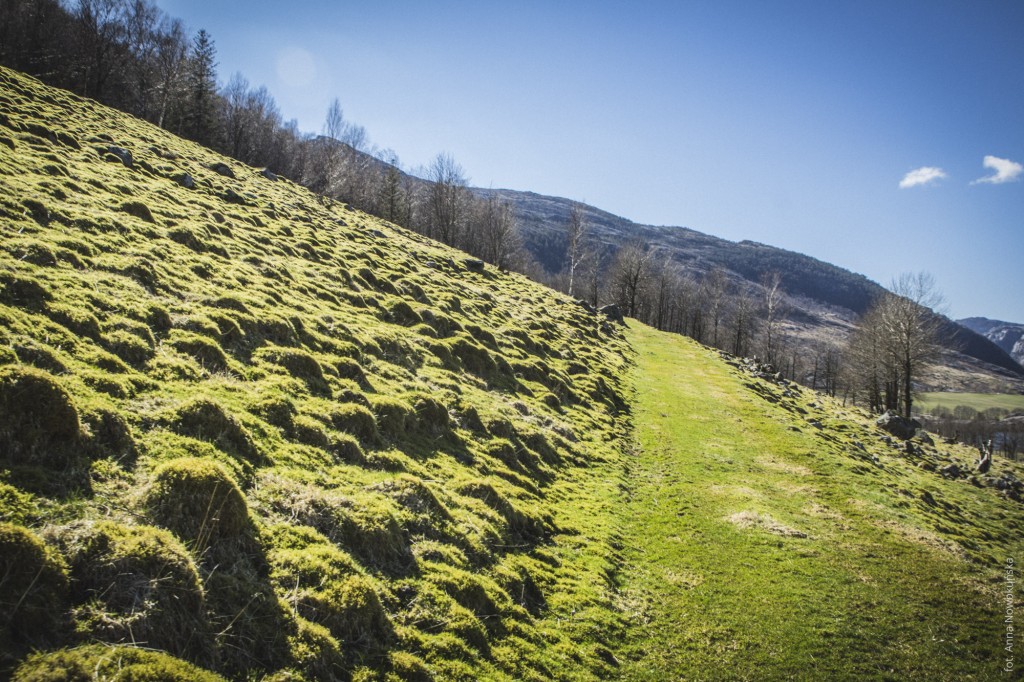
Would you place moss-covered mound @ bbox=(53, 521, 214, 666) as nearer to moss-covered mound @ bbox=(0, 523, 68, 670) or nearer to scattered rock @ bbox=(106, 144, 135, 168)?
moss-covered mound @ bbox=(0, 523, 68, 670)

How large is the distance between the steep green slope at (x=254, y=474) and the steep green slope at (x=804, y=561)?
1817mm

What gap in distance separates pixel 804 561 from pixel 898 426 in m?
40.7

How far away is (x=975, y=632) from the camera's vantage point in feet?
40.2

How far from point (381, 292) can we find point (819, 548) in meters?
27.0

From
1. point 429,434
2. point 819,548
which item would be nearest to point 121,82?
point 429,434

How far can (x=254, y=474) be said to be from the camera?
996 cm

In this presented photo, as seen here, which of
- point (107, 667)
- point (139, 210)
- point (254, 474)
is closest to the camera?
point (107, 667)

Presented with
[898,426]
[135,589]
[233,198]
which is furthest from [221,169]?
[898,426]

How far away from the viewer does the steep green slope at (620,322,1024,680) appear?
1096 centimetres

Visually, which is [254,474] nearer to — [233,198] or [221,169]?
[233,198]

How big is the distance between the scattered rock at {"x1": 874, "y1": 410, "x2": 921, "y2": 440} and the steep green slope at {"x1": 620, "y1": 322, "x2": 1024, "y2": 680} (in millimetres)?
14529

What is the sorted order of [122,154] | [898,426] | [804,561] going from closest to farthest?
[804,561] → [122,154] → [898,426]

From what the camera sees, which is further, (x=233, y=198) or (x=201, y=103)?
(x=201, y=103)

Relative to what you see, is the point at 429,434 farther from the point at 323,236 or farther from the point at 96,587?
the point at 323,236
